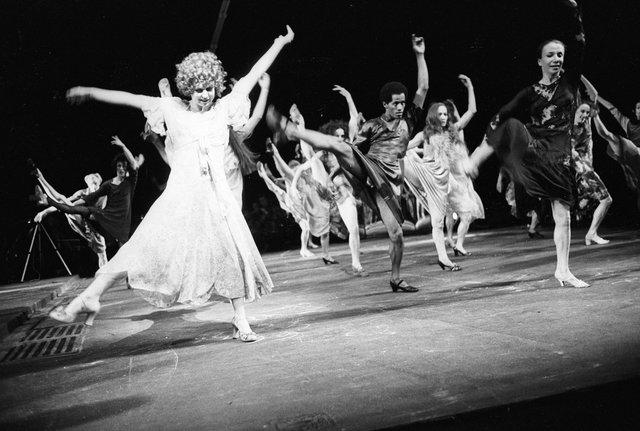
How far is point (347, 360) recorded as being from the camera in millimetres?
3293

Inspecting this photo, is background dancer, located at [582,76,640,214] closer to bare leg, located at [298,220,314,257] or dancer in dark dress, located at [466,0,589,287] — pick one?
dancer in dark dress, located at [466,0,589,287]

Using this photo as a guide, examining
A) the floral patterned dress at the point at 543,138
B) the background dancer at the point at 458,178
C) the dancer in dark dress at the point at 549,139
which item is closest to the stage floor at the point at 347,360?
the dancer in dark dress at the point at 549,139

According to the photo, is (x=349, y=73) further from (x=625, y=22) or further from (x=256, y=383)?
(x=256, y=383)

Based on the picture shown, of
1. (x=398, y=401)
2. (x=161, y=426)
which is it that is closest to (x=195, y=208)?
(x=161, y=426)

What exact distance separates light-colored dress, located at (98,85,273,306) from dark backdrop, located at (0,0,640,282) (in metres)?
10.2

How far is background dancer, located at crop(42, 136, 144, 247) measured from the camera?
10.2 metres

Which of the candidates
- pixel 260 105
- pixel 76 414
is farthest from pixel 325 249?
pixel 76 414

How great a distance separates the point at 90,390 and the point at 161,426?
95cm

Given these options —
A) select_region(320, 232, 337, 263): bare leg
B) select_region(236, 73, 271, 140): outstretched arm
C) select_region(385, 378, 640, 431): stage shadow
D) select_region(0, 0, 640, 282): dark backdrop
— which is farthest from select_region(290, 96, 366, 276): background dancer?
select_region(385, 378, 640, 431): stage shadow

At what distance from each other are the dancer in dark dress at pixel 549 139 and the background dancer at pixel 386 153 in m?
1.06

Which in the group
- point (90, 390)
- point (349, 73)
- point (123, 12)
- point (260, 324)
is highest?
point (123, 12)

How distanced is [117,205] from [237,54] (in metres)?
6.22

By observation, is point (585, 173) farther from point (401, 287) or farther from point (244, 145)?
point (244, 145)

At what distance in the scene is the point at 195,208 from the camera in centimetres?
416
